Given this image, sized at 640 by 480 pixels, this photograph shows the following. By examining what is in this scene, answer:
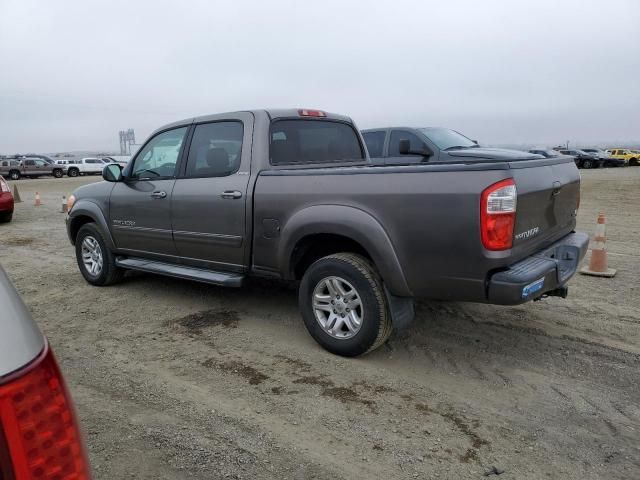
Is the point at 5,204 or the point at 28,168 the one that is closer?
the point at 5,204

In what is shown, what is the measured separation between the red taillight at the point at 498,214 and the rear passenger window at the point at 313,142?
6.66 ft

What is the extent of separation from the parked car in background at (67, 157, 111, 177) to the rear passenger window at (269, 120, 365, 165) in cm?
4087

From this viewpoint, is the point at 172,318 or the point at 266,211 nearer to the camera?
the point at 266,211

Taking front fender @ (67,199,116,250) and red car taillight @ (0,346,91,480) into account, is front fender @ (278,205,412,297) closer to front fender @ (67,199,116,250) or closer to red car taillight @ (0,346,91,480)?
red car taillight @ (0,346,91,480)

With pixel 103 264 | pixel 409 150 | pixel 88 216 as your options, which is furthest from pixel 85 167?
pixel 103 264

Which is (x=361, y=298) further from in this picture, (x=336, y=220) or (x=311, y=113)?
(x=311, y=113)

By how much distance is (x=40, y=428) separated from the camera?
3.69 ft

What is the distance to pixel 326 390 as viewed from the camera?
11.0 ft

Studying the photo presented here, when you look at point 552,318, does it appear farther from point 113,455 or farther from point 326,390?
point 113,455

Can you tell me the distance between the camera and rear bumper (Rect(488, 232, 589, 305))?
10.2 ft

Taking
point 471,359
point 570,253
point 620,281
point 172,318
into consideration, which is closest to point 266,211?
point 172,318

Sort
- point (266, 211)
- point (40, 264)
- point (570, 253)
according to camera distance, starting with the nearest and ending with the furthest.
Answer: point (570, 253) < point (266, 211) < point (40, 264)

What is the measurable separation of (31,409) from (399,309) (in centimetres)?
282

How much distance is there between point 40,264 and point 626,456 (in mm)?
7306
